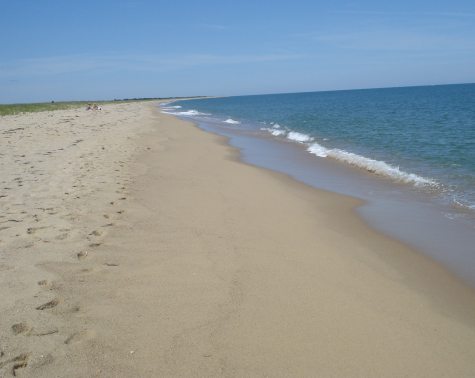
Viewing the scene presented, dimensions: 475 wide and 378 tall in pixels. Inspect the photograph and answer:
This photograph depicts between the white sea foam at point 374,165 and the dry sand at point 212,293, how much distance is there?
346 cm

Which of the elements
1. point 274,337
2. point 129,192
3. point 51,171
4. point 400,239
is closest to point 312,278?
point 274,337

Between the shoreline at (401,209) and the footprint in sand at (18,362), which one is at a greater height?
the footprint in sand at (18,362)

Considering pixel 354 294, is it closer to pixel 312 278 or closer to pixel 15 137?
pixel 312 278

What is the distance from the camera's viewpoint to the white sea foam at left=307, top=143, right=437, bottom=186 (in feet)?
35.6

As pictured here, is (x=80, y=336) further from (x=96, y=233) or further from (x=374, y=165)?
(x=374, y=165)

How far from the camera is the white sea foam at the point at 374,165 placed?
1086 centimetres

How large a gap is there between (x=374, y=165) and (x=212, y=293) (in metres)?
10.0

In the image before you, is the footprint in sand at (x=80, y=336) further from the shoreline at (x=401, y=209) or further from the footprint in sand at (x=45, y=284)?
the shoreline at (x=401, y=209)

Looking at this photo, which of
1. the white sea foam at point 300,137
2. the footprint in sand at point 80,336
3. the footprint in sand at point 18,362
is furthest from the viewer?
the white sea foam at point 300,137

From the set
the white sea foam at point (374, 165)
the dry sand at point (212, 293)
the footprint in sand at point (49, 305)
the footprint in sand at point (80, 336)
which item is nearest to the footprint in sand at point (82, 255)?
the dry sand at point (212, 293)

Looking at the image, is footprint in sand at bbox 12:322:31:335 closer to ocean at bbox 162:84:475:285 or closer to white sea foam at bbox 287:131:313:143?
ocean at bbox 162:84:475:285

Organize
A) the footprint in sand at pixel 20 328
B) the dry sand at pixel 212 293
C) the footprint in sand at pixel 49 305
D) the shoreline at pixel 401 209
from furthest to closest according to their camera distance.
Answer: the shoreline at pixel 401 209 → the footprint in sand at pixel 49 305 → the footprint in sand at pixel 20 328 → the dry sand at pixel 212 293

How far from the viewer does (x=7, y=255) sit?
5.18 metres

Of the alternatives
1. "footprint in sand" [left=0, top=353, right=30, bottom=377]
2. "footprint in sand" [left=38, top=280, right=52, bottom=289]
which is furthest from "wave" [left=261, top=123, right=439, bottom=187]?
"footprint in sand" [left=0, top=353, right=30, bottom=377]
